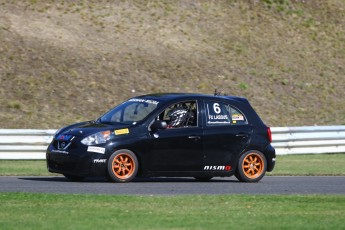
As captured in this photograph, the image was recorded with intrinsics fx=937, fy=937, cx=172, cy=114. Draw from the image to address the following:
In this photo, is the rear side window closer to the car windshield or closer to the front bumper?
the car windshield

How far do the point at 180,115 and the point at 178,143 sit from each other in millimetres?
529

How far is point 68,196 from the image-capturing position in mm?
12336

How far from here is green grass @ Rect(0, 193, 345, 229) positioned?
9781mm

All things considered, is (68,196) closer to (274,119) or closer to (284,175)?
(284,175)

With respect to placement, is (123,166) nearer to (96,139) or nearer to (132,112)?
(96,139)

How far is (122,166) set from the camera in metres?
15.0

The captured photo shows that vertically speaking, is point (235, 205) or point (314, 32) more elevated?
point (314, 32)

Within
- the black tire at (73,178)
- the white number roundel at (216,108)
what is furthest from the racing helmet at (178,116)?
the black tire at (73,178)

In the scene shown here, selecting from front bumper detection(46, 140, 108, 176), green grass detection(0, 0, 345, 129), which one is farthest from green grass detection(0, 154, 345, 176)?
green grass detection(0, 0, 345, 129)

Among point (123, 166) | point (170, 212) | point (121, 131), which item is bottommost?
point (170, 212)

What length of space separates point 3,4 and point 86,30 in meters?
2.92

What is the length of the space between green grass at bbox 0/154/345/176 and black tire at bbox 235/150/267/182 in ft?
6.16

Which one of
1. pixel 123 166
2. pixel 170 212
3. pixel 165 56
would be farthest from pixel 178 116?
pixel 165 56

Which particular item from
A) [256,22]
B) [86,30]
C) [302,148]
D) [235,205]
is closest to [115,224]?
[235,205]
